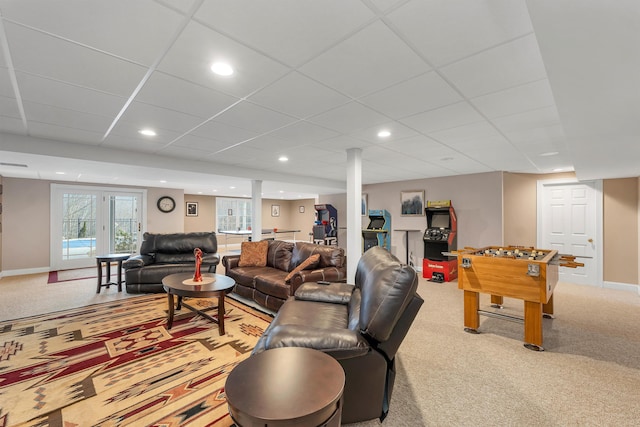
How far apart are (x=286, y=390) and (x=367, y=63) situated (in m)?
1.93

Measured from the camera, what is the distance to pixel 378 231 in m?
6.92

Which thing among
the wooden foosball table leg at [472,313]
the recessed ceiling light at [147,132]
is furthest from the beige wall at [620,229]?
the recessed ceiling light at [147,132]

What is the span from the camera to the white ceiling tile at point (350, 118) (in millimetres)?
2676

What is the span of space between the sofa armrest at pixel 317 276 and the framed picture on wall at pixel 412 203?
375 centimetres

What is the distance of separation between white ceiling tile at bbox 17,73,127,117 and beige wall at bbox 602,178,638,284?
7.55 meters

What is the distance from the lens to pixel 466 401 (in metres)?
1.97

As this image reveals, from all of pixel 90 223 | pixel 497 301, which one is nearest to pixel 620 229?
pixel 497 301

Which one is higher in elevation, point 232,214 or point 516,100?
point 516,100

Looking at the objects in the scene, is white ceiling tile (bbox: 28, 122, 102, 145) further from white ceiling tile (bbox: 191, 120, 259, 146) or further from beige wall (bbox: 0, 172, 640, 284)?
beige wall (bbox: 0, 172, 640, 284)

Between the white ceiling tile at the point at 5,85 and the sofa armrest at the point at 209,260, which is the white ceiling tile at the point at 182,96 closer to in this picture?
the white ceiling tile at the point at 5,85

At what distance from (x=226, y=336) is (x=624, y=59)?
360cm

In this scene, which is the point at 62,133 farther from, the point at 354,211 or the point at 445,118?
the point at 445,118

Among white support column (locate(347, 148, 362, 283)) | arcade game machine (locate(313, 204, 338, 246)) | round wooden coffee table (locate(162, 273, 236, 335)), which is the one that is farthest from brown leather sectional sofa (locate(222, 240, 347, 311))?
arcade game machine (locate(313, 204, 338, 246))

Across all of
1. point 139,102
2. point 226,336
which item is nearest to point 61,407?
point 226,336
